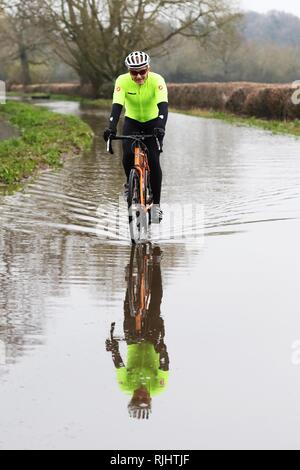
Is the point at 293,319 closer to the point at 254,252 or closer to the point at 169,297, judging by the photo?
the point at 169,297

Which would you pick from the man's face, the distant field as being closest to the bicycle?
the man's face

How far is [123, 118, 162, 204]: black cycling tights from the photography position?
969 centimetres

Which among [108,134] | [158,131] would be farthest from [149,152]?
[108,134]

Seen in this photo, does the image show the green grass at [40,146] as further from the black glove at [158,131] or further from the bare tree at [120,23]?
the bare tree at [120,23]

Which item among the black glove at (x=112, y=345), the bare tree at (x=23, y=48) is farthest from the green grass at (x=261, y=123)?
the bare tree at (x=23, y=48)

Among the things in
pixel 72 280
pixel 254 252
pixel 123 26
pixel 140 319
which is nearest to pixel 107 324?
pixel 140 319

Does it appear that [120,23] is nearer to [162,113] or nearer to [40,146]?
[40,146]

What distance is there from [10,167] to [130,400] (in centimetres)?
1032

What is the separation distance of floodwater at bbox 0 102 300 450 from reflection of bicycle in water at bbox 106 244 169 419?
2cm

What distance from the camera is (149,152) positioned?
32.1 feet

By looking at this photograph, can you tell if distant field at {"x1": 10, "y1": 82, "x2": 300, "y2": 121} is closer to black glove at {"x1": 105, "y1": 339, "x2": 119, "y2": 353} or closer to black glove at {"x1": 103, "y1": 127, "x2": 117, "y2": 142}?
black glove at {"x1": 103, "y1": 127, "x2": 117, "y2": 142}

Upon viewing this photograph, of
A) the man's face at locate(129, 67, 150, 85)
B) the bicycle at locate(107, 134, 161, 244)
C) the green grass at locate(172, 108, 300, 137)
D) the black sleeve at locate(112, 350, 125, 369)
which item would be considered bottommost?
the black sleeve at locate(112, 350, 125, 369)

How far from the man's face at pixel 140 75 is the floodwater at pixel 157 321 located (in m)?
1.73

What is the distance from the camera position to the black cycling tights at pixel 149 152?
9688 millimetres
